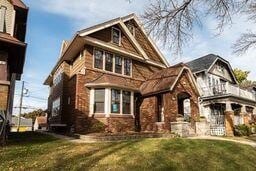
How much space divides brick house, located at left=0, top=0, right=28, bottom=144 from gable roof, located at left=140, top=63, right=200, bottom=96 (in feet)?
30.3

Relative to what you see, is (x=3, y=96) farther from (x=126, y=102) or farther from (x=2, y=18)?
(x=126, y=102)

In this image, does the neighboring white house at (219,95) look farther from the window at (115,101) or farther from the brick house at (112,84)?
the window at (115,101)

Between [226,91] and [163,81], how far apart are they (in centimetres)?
1092

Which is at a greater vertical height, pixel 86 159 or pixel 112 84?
pixel 112 84

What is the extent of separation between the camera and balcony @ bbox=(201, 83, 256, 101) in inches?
971

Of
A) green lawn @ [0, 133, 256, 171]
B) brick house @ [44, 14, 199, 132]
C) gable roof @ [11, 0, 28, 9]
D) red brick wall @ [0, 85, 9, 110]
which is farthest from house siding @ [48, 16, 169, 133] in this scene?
green lawn @ [0, 133, 256, 171]

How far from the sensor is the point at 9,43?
36.7 ft

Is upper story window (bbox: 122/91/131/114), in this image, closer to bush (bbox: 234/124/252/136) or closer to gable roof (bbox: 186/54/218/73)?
bush (bbox: 234/124/252/136)

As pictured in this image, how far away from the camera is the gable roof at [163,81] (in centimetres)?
1725

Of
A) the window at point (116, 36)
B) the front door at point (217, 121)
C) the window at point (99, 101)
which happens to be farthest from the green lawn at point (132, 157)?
the front door at point (217, 121)

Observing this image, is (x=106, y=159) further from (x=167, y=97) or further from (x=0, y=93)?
(x=167, y=97)

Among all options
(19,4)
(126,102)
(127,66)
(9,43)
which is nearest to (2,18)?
(19,4)

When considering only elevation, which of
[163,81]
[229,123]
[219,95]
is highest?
[163,81]

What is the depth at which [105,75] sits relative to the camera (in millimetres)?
17359
